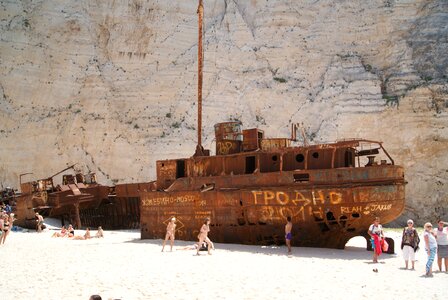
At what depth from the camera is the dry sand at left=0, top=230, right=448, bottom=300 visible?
8.93 meters

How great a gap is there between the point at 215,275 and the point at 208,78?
28.1m

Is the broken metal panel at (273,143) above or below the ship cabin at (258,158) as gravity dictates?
above

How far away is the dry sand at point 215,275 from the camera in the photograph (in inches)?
351

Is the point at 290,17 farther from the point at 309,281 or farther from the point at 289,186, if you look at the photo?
the point at 309,281

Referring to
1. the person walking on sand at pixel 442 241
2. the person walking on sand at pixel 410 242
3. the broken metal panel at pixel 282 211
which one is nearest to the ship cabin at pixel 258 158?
the broken metal panel at pixel 282 211

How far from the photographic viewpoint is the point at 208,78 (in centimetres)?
3731

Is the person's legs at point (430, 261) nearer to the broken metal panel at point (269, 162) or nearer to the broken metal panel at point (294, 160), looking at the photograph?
the broken metal panel at point (294, 160)

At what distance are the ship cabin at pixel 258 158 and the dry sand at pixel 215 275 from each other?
2.94m

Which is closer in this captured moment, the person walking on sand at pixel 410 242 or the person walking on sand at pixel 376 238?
the person walking on sand at pixel 410 242

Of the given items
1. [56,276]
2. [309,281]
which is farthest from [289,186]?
[56,276]

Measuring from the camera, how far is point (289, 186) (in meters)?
15.6

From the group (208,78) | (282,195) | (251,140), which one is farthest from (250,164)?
(208,78)

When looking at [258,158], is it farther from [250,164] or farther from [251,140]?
[251,140]

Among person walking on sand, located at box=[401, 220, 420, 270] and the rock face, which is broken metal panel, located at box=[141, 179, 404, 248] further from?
the rock face
